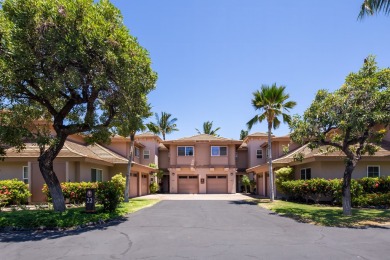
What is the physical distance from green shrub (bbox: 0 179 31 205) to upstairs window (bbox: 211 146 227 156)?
74.0 feet

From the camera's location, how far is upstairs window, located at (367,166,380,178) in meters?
23.8

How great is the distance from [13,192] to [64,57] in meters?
11.7

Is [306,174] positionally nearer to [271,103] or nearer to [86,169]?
[271,103]

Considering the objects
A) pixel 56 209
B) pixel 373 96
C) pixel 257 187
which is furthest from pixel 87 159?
pixel 257 187

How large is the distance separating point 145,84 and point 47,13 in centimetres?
454

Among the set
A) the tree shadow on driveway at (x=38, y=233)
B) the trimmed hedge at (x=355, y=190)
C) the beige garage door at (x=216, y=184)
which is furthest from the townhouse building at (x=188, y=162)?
the tree shadow on driveway at (x=38, y=233)

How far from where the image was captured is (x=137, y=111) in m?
15.4

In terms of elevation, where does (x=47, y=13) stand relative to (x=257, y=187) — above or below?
above

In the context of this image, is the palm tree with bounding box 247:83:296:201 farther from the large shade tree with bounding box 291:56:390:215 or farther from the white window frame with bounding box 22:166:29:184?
the white window frame with bounding box 22:166:29:184

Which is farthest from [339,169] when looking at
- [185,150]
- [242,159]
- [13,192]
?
[242,159]

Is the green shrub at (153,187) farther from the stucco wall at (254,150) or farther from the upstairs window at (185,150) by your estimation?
the stucco wall at (254,150)

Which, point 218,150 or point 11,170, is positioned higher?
point 218,150

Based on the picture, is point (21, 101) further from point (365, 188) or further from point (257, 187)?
point (257, 187)

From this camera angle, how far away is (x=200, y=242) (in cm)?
1010
